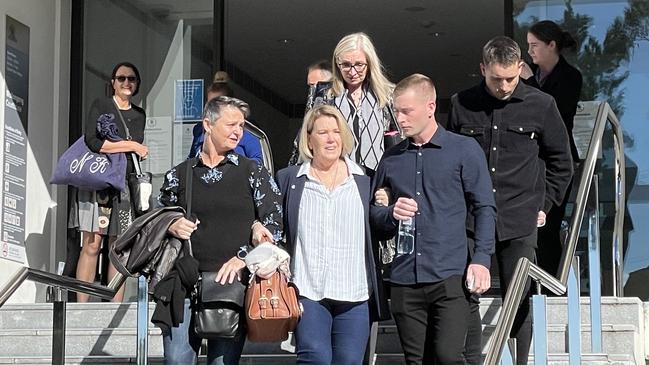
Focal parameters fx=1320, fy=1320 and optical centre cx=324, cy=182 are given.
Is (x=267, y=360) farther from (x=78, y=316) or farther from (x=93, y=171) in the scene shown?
(x=93, y=171)

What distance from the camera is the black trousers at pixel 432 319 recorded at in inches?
224

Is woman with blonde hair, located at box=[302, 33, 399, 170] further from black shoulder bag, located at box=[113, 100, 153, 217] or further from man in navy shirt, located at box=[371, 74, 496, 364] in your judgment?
black shoulder bag, located at box=[113, 100, 153, 217]

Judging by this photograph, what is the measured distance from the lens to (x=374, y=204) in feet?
20.1

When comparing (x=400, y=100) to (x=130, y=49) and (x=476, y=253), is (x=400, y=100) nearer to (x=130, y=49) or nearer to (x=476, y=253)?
(x=476, y=253)

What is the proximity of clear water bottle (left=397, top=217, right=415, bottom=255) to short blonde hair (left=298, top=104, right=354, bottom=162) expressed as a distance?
0.54m

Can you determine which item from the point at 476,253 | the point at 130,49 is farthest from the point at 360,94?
the point at 130,49

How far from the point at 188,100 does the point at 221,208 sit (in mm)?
4914

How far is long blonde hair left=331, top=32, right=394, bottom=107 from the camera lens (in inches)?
266

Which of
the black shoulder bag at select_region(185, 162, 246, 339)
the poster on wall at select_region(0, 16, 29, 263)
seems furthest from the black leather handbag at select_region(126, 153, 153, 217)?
the black shoulder bag at select_region(185, 162, 246, 339)

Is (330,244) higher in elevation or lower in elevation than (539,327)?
higher

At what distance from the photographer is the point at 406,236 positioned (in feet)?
19.4

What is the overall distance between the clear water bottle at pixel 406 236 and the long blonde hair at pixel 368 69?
46.1 inches

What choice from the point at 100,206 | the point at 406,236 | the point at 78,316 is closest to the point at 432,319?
the point at 406,236

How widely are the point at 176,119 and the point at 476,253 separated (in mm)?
5448
